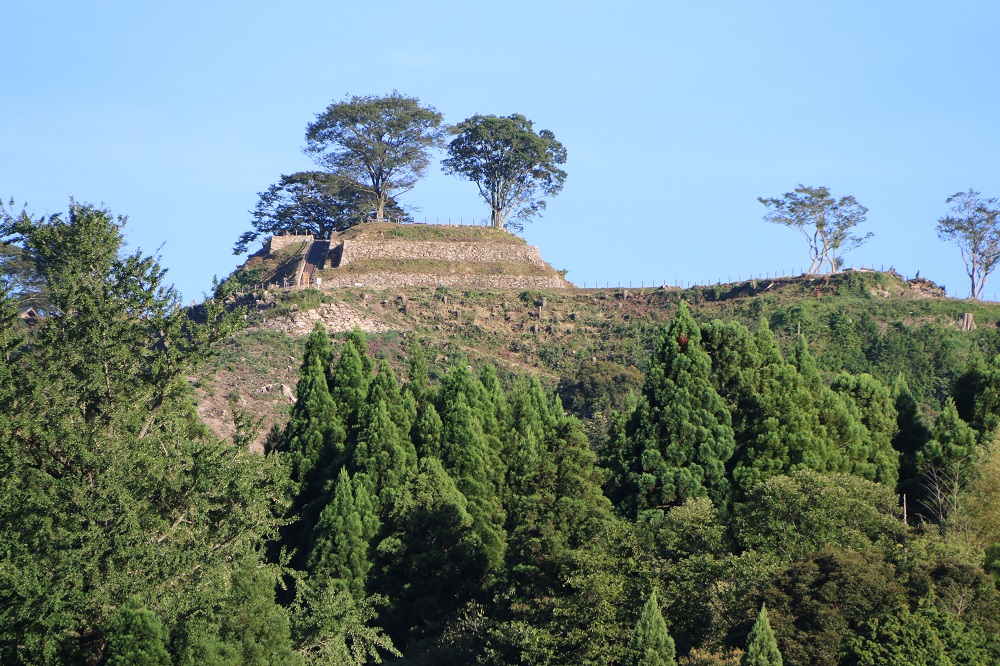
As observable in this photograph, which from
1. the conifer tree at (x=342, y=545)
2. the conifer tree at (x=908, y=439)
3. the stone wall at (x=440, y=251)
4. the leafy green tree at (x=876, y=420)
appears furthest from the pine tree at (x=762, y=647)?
the stone wall at (x=440, y=251)

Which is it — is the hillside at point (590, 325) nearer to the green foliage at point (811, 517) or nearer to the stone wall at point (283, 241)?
the stone wall at point (283, 241)

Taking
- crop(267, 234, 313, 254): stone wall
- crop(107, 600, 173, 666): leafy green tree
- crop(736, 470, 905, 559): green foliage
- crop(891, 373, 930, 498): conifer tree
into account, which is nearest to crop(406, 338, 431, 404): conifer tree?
crop(736, 470, 905, 559): green foliage

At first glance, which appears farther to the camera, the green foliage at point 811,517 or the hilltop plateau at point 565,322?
the hilltop plateau at point 565,322

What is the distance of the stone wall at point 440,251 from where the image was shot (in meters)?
93.8

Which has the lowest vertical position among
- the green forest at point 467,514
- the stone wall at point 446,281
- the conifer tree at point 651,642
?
the conifer tree at point 651,642

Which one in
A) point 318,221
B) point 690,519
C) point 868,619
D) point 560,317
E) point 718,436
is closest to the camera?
point 868,619

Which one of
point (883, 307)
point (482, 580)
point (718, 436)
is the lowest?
point (482, 580)

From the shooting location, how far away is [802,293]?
90.2 m

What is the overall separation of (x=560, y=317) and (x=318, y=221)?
20.1 metres

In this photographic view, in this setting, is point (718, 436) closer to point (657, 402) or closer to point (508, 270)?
point (657, 402)

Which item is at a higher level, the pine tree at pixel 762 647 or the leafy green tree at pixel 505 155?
the leafy green tree at pixel 505 155

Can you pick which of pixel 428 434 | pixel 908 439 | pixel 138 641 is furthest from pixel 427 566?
pixel 908 439

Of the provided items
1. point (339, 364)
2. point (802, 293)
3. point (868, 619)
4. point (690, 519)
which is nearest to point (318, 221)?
point (802, 293)

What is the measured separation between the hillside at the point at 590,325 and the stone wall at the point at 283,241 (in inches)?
85.8
